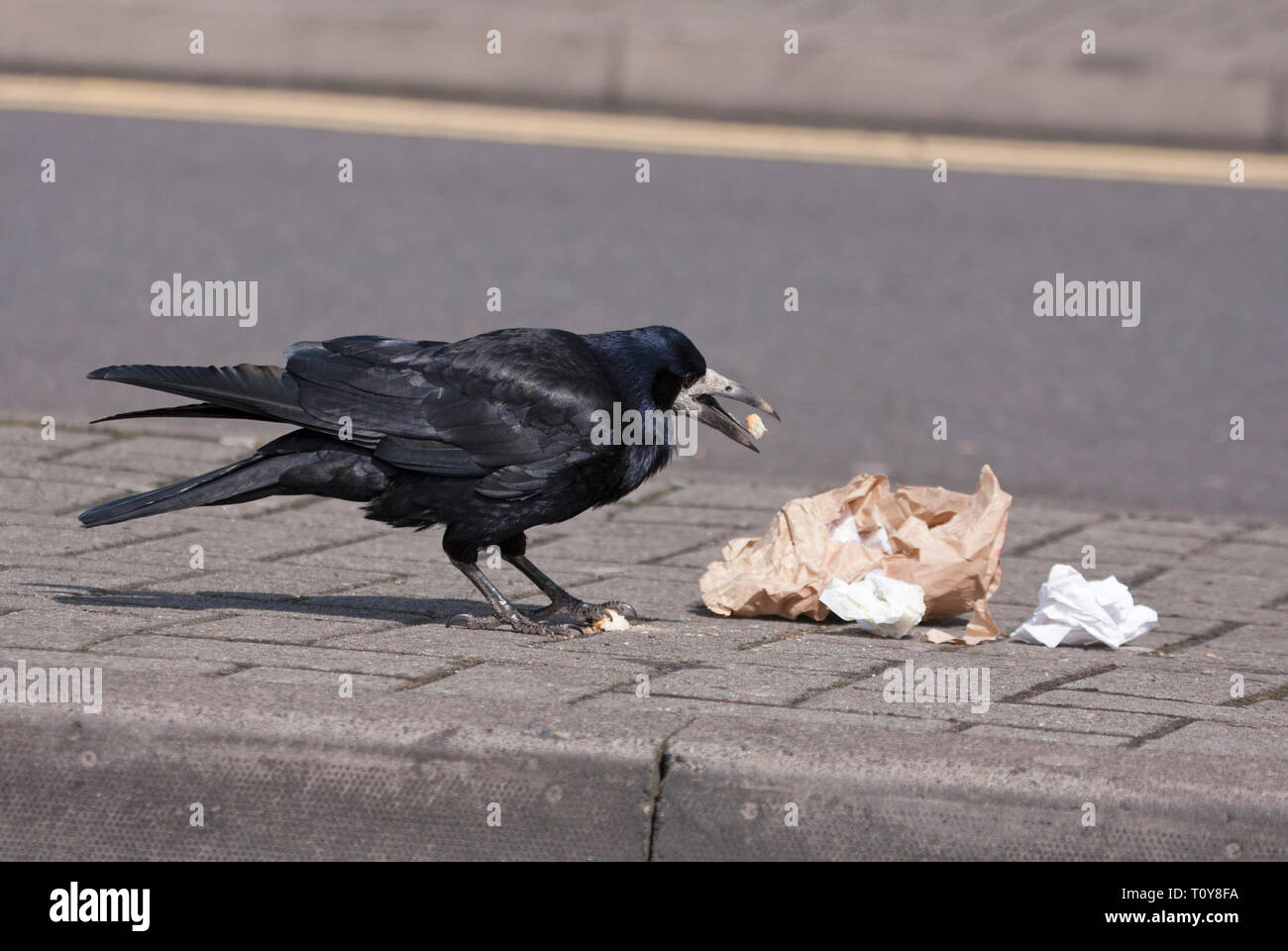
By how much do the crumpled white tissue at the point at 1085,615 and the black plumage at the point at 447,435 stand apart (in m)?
0.97

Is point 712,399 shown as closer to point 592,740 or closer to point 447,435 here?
point 447,435

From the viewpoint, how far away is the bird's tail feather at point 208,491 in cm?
436

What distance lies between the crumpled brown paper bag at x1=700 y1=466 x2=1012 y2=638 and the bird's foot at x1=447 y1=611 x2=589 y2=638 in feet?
1.48

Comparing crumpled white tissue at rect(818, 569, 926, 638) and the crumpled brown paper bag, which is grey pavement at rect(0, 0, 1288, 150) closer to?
the crumpled brown paper bag

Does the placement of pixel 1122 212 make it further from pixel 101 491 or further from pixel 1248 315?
pixel 101 491

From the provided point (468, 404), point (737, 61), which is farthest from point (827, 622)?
point (737, 61)

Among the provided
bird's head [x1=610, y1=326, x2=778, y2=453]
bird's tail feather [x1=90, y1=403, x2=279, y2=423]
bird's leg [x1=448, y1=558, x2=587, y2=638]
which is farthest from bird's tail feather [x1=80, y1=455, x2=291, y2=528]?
Answer: bird's head [x1=610, y1=326, x2=778, y2=453]

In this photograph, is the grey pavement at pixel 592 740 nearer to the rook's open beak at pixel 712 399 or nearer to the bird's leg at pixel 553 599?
the bird's leg at pixel 553 599

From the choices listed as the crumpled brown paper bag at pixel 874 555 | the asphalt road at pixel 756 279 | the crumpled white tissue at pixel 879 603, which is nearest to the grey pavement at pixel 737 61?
the asphalt road at pixel 756 279

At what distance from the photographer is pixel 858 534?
4984mm

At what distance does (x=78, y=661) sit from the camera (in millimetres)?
3648

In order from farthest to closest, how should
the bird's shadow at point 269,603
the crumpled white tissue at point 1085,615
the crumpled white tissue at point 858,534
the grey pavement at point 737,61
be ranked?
the grey pavement at point 737,61, the crumpled white tissue at point 858,534, the crumpled white tissue at point 1085,615, the bird's shadow at point 269,603

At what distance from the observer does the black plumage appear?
14.5ft

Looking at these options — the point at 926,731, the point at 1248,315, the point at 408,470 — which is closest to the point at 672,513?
the point at 408,470
